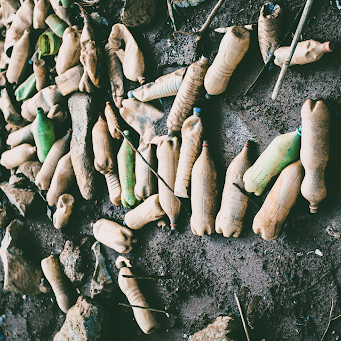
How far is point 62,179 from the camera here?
205cm

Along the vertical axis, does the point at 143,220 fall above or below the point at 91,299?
above

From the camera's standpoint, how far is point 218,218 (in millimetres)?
1492

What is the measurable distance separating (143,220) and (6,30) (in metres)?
2.11

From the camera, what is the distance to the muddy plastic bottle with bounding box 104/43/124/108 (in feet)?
6.17

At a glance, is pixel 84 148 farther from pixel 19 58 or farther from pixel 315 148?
pixel 315 148

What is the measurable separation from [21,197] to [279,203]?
6.09 feet

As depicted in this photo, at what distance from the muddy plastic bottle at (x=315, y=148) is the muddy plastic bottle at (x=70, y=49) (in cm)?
147

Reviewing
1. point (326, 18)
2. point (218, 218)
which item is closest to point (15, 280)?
point (218, 218)

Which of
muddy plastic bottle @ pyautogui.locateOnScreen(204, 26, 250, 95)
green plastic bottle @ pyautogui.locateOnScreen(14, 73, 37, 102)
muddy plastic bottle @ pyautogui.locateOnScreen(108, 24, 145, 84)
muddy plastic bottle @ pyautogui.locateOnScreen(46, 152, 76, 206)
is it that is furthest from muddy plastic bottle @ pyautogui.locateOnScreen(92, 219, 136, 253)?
green plastic bottle @ pyautogui.locateOnScreen(14, 73, 37, 102)

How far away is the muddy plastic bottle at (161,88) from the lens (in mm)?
1604

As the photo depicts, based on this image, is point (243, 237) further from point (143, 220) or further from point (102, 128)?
point (102, 128)

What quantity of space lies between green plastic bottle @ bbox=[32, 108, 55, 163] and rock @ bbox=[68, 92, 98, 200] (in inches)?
8.4

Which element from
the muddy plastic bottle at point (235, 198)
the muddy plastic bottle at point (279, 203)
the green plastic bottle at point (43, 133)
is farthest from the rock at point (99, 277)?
the muddy plastic bottle at point (279, 203)

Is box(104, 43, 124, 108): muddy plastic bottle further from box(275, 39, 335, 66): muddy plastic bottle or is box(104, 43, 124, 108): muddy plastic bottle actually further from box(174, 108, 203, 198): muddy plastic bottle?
box(275, 39, 335, 66): muddy plastic bottle
